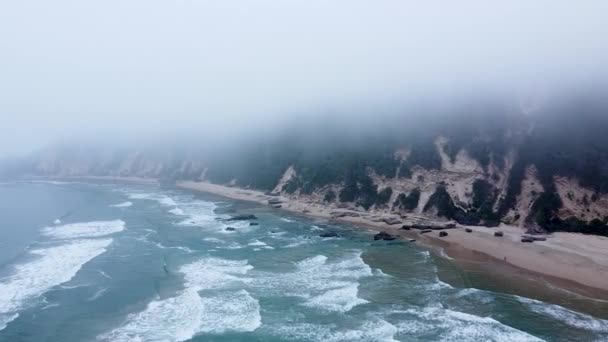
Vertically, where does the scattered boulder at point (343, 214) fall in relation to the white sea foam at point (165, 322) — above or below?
above

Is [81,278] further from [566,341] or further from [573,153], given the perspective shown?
[573,153]

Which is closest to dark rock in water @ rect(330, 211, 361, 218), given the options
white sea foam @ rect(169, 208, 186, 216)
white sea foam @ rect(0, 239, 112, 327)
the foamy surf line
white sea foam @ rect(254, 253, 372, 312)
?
white sea foam @ rect(254, 253, 372, 312)

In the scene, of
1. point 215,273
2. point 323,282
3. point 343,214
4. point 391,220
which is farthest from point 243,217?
point 323,282

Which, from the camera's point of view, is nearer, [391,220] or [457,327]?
[457,327]

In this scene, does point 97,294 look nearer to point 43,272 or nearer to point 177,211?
point 43,272

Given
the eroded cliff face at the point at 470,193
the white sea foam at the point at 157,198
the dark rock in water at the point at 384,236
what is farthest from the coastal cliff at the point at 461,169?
the white sea foam at the point at 157,198

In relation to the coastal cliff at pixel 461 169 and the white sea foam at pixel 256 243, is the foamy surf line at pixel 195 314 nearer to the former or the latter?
the white sea foam at pixel 256 243

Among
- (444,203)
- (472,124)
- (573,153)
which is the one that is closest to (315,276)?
(444,203)
